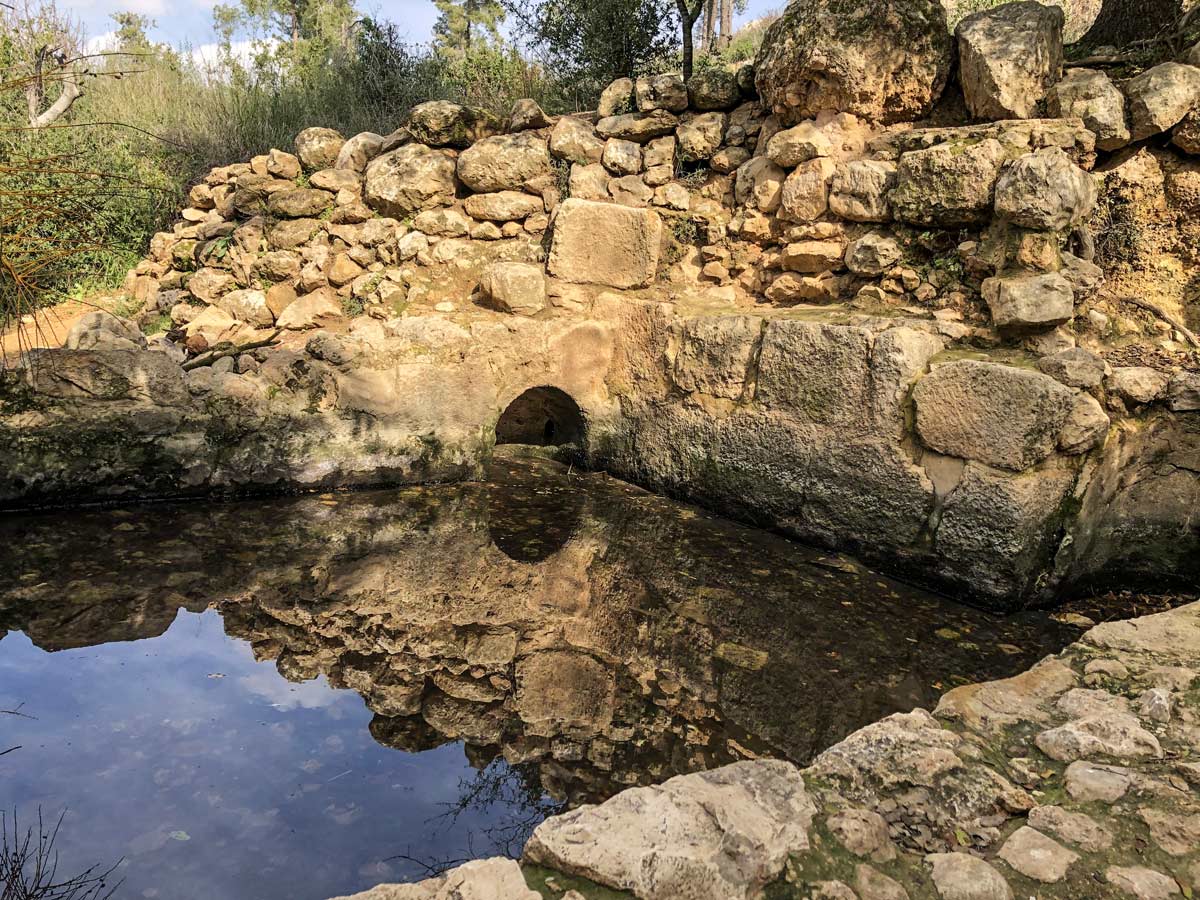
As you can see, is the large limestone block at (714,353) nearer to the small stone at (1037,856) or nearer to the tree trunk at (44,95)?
the small stone at (1037,856)

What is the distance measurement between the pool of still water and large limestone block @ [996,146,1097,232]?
2.17m

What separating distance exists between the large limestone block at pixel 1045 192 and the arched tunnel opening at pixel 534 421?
3660 mm

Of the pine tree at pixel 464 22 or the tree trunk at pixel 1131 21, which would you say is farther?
the pine tree at pixel 464 22

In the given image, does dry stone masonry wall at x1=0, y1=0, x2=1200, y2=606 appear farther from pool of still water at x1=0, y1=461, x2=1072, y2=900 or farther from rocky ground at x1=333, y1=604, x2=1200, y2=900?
rocky ground at x1=333, y1=604, x2=1200, y2=900

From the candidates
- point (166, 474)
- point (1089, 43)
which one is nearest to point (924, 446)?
point (1089, 43)

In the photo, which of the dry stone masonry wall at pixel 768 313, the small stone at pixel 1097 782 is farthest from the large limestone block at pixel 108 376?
the small stone at pixel 1097 782

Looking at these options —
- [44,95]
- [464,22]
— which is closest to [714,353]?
[44,95]

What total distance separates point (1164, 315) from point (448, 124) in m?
5.48

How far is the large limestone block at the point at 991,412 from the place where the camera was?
14.0 ft

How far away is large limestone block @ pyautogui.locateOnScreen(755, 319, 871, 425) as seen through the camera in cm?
496

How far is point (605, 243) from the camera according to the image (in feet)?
21.8

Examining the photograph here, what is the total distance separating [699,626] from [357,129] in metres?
8.32

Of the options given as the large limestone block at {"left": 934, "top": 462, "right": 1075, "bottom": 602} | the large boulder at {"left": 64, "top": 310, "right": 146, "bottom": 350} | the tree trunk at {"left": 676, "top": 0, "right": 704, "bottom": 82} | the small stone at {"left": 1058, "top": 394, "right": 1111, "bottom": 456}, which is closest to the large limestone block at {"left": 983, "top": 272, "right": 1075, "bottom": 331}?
the small stone at {"left": 1058, "top": 394, "right": 1111, "bottom": 456}

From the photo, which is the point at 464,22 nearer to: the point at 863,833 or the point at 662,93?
the point at 662,93
